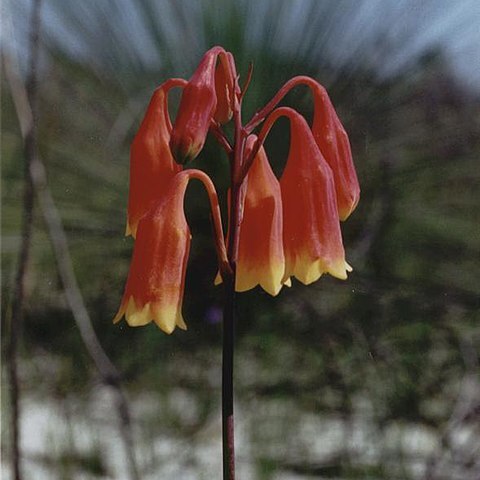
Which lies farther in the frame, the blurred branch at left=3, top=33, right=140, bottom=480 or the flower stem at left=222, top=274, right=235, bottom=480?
the blurred branch at left=3, top=33, right=140, bottom=480

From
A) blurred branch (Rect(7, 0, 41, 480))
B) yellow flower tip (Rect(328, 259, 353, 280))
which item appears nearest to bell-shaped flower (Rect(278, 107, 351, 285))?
yellow flower tip (Rect(328, 259, 353, 280))

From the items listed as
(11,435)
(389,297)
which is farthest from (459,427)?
(11,435)

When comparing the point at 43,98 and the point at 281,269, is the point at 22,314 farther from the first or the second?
the point at 281,269

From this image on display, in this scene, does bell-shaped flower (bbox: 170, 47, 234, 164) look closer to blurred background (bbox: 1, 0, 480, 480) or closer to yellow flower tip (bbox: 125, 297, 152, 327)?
yellow flower tip (bbox: 125, 297, 152, 327)

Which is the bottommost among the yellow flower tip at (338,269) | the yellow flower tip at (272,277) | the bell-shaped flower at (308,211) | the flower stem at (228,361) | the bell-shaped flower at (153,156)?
the flower stem at (228,361)

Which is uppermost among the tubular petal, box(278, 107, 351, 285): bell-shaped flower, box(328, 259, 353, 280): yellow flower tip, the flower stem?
the tubular petal

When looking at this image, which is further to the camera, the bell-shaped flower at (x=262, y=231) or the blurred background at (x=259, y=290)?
the blurred background at (x=259, y=290)

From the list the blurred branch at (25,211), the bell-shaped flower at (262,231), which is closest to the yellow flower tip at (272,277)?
the bell-shaped flower at (262,231)

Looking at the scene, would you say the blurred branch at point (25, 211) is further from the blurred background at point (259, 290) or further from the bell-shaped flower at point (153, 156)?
the bell-shaped flower at point (153, 156)
